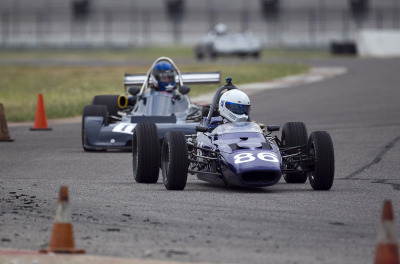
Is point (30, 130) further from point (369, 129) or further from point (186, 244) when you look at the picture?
point (186, 244)

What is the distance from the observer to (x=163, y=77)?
18797mm

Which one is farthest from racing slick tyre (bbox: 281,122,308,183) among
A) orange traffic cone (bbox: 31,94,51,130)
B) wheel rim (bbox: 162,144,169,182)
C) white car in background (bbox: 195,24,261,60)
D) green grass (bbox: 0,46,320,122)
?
white car in background (bbox: 195,24,261,60)

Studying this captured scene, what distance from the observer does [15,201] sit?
10.8 metres

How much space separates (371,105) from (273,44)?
45.9 meters

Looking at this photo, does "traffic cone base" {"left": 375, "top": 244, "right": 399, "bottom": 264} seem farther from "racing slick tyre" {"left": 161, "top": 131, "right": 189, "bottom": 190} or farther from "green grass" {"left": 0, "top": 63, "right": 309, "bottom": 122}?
"green grass" {"left": 0, "top": 63, "right": 309, "bottom": 122}

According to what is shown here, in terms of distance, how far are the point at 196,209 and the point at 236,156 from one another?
152 cm

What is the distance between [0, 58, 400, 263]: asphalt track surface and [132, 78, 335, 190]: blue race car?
184mm

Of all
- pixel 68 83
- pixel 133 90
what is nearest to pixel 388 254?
pixel 133 90

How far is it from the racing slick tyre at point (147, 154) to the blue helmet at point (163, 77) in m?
6.00

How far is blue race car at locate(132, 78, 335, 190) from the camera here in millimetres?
11406

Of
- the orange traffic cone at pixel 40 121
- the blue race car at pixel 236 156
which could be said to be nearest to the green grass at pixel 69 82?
the orange traffic cone at pixel 40 121

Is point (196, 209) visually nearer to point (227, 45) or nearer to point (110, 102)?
point (110, 102)

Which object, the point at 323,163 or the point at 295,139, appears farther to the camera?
the point at 295,139

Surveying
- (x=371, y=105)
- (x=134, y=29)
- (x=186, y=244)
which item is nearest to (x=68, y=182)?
(x=186, y=244)
